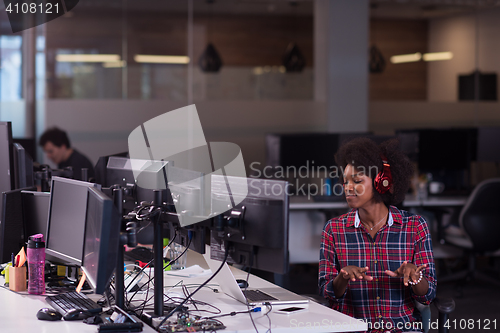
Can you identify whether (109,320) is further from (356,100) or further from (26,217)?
(356,100)

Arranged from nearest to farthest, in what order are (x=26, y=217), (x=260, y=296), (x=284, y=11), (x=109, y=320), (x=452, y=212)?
1. (x=109, y=320)
2. (x=260, y=296)
3. (x=26, y=217)
4. (x=452, y=212)
5. (x=284, y=11)

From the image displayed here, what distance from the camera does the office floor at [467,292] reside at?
3.71m

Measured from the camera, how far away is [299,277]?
16.3 ft

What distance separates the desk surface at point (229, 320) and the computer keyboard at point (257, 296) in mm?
54

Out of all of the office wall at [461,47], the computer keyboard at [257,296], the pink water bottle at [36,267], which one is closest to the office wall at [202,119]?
the office wall at [461,47]

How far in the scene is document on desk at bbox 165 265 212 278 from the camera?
246cm

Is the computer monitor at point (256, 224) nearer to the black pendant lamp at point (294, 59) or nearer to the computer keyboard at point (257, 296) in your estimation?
the computer keyboard at point (257, 296)

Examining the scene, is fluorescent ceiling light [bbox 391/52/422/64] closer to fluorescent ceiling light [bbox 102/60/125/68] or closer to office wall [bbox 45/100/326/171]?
office wall [bbox 45/100/326/171]

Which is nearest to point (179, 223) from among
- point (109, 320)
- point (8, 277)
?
point (109, 320)

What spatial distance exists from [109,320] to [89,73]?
198 inches

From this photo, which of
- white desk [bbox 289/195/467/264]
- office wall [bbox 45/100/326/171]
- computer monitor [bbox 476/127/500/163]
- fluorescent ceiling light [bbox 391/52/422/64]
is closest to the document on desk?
white desk [bbox 289/195/467/264]

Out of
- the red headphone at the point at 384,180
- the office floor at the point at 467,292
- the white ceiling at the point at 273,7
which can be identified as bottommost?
the office floor at the point at 467,292

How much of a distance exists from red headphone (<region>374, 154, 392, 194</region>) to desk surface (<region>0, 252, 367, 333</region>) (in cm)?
53

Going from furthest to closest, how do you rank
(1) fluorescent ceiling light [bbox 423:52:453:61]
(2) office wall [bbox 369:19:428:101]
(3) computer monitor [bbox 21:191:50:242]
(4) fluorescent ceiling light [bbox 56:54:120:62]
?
(2) office wall [bbox 369:19:428:101], (1) fluorescent ceiling light [bbox 423:52:453:61], (4) fluorescent ceiling light [bbox 56:54:120:62], (3) computer monitor [bbox 21:191:50:242]
